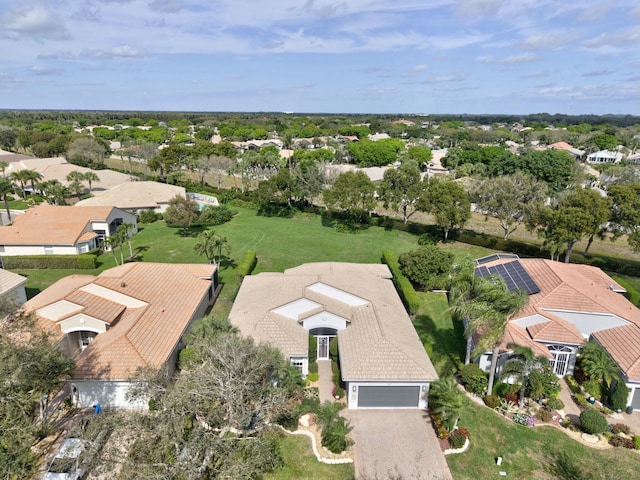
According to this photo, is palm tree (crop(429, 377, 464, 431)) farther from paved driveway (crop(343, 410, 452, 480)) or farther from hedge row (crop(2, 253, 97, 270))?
hedge row (crop(2, 253, 97, 270))

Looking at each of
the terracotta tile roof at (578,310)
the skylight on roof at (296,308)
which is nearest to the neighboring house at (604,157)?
the terracotta tile roof at (578,310)

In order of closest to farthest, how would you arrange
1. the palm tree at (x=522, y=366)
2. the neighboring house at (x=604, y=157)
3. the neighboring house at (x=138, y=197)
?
1. the palm tree at (x=522, y=366)
2. the neighboring house at (x=138, y=197)
3. the neighboring house at (x=604, y=157)

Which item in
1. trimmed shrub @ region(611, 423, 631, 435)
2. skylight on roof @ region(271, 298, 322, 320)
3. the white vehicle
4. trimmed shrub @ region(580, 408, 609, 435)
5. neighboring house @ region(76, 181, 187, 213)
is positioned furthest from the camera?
neighboring house @ region(76, 181, 187, 213)

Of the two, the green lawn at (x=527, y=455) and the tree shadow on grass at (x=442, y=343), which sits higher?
the tree shadow on grass at (x=442, y=343)

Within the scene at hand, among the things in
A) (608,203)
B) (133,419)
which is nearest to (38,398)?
(133,419)

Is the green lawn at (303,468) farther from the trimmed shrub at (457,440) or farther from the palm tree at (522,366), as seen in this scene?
the palm tree at (522,366)

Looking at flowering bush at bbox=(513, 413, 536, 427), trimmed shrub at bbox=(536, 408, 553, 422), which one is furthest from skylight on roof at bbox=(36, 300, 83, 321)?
trimmed shrub at bbox=(536, 408, 553, 422)

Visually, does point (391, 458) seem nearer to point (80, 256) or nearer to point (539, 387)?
point (539, 387)
